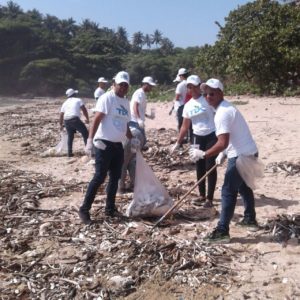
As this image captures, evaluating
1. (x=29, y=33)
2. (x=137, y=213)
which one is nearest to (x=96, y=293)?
(x=137, y=213)

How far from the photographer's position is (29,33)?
202ft

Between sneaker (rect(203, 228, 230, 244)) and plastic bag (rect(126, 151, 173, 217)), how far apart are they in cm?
88

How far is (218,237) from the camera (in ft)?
15.1

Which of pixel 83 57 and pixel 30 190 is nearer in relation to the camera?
pixel 30 190

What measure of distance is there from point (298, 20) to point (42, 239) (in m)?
17.1

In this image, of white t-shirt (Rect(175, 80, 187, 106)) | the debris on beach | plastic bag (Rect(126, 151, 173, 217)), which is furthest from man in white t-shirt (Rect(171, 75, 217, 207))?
white t-shirt (Rect(175, 80, 187, 106))

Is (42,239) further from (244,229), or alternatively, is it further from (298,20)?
(298,20)

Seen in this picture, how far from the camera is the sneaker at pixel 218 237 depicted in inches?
180

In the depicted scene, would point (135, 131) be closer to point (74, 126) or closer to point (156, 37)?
point (74, 126)

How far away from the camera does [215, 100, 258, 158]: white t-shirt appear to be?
4418 millimetres

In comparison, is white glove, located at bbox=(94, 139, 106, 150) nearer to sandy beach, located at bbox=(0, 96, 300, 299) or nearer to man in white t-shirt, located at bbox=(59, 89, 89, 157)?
sandy beach, located at bbox=(0, 96, 300, 299)

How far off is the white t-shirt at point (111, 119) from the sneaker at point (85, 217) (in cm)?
84

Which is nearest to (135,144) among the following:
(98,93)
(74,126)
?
(74,126)

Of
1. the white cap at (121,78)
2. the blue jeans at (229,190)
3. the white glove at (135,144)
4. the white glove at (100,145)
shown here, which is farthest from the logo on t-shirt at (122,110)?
the blue jeans at (229,190)
